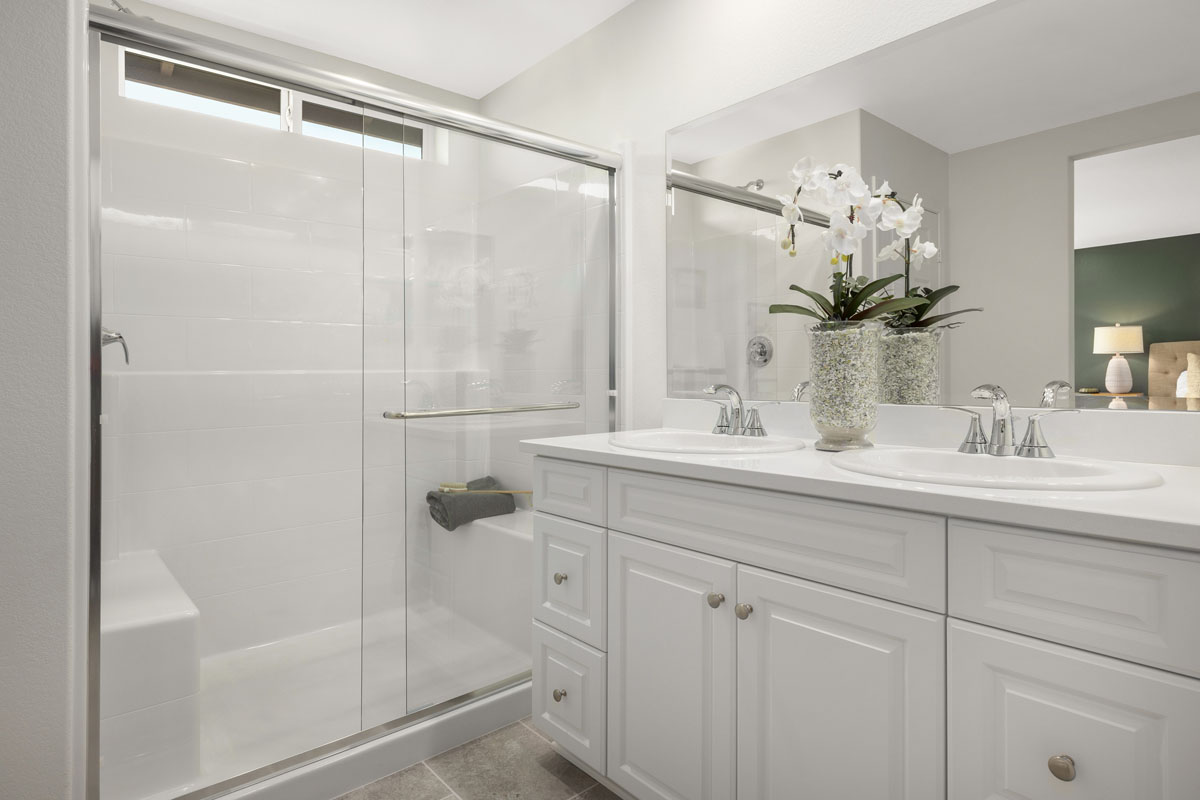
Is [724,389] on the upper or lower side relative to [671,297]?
lower

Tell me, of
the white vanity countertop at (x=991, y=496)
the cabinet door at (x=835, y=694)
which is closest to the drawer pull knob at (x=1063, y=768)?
the cabinet door at (x=835, y=694)

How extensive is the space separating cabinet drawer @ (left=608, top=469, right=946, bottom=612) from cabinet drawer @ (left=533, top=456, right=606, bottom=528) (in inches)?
2.6

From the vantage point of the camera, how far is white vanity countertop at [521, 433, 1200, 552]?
28.4 inches

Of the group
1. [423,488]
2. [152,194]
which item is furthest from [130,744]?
[152,194]

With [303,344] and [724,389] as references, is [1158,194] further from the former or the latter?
[303,344]

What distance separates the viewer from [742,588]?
1152mm

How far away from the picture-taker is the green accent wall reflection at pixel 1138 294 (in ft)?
3.64

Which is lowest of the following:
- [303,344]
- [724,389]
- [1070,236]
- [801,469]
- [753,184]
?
[801,469]

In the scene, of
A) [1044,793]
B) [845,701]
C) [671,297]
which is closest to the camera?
[1044,793]

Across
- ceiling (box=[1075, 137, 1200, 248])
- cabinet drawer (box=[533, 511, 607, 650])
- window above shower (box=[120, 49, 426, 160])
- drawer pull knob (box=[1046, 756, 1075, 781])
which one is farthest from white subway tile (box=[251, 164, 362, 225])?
drawer pull knob (box=[1046, 756, 1075, 781])

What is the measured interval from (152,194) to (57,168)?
0.49 m

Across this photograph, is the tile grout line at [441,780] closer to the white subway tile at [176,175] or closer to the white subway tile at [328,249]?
the white subway tile at [328,249]

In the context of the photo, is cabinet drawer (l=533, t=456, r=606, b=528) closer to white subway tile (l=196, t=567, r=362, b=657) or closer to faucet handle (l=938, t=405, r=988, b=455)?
white subway tile (l=196, t=567, r=362, b=657)

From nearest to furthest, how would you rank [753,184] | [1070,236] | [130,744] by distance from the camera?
[1070,236] < [130,744] < [753,184]
